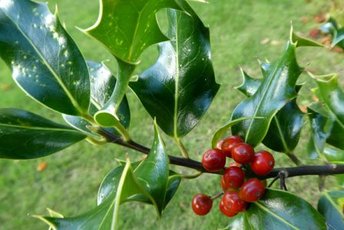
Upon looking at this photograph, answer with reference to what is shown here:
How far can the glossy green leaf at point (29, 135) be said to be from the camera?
36.2 inches

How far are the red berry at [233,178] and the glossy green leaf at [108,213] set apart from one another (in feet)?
0.75

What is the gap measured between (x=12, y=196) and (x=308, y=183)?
2176 mm

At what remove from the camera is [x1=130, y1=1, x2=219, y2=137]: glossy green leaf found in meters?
1.07

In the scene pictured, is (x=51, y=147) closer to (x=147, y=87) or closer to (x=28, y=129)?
(x=28, y=129)

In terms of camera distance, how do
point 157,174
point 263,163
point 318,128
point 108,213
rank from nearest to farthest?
point 108,213 < point 157,174 < point 263,163 < point 318,128

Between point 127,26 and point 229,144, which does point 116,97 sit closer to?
point 127,26

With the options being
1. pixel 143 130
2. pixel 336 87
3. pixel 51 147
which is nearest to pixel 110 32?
pixel 51 147

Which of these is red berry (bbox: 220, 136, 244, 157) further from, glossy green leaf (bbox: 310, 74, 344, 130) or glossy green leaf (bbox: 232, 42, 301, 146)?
glossy green leaf (bbox: 310, 74, 344, 130)

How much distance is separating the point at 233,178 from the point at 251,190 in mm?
44

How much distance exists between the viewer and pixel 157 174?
832mm

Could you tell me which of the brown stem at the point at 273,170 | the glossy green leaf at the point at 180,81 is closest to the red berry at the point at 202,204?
the brown stem at the point at 273,170

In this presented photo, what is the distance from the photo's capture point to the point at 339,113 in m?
1.09

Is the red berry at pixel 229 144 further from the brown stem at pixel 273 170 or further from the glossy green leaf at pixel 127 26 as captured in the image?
the glossy green leaf at pixel 127 26

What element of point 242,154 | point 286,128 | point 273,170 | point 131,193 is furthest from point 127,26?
point 286,128
